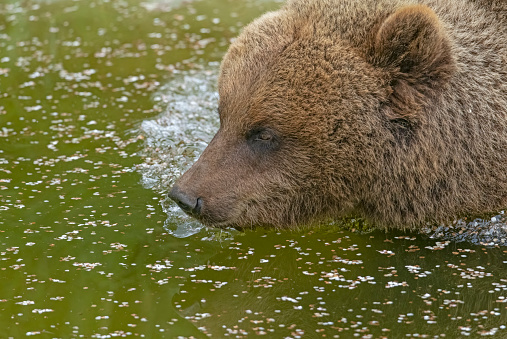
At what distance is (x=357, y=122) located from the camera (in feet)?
19.0

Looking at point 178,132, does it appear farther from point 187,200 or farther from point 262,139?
point 187,200

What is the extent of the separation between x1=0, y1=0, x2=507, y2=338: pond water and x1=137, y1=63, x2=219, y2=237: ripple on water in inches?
0.8

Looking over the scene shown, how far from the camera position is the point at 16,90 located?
1007 cm

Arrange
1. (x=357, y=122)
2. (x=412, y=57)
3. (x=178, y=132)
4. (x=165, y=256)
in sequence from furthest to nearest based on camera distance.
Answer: (x=178, y=132) < (x=165, y=256) < (x=357, y=122) < (x=412, y=57)

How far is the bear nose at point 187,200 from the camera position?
581 centimetres

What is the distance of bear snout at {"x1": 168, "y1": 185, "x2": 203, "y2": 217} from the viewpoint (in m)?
5.81

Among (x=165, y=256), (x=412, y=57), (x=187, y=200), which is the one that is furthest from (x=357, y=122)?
(x=165, y=256)

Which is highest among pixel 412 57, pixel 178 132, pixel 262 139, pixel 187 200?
pixel 412 57

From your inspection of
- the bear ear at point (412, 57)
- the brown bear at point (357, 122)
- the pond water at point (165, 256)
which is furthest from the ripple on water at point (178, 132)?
the bear ear at point (412, 57)

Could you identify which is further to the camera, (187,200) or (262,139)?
(262,139)

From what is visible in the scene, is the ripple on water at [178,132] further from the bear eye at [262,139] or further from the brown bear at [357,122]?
the bear eye at [262,139]

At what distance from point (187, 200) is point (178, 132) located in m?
3.14

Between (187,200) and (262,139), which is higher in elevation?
(262,139)

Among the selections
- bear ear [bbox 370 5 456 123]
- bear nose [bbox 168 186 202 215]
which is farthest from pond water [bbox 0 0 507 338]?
bear ear [bbox 370 5 456 123]
